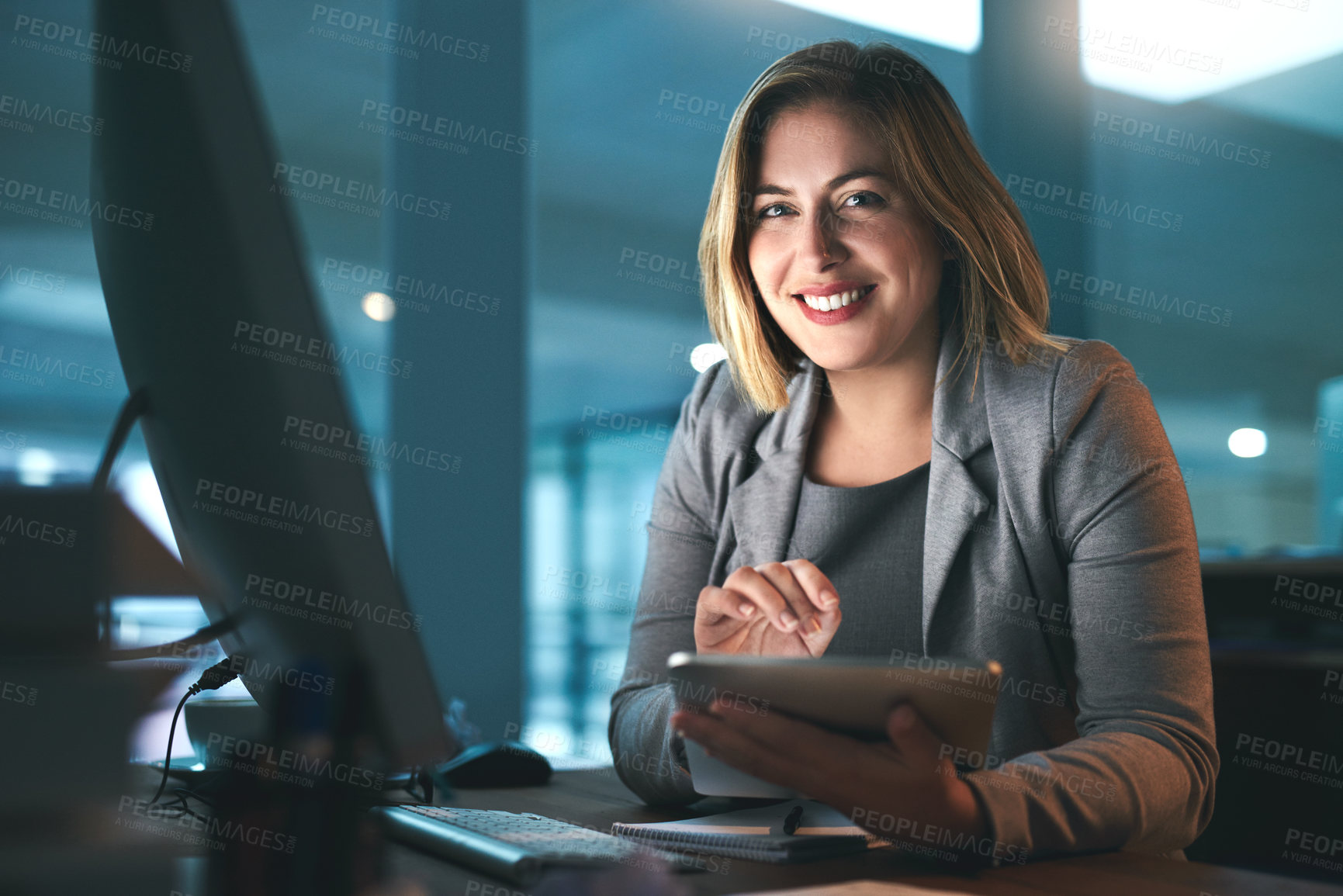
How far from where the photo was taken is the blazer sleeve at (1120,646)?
83 centimetres

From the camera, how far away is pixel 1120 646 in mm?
1026

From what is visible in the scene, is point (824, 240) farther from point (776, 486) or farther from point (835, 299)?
point (776, 486)

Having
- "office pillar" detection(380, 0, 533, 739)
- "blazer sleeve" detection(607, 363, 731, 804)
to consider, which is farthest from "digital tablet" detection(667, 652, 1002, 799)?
"office pillar" detection(380, 0, 533, 739)

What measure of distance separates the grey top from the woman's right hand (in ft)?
0.72

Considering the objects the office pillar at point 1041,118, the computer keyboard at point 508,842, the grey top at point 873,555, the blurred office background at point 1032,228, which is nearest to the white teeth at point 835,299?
the grey top at point 873,555

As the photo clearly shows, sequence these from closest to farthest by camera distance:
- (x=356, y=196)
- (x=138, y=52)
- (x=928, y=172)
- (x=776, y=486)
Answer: (x=138, y=52) → (x=928, y=172) → (x=776, y=486) → (x=356, y=196)

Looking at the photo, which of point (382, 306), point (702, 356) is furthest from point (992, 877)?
point (702, 356)

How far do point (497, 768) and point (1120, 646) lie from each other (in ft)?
2.62

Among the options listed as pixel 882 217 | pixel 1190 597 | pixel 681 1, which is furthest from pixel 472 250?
pixel 1190 597

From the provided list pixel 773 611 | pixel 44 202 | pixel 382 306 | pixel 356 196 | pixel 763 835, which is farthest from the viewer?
pixel 356 196

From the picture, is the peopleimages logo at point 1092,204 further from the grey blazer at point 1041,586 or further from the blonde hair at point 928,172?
the grey blazer at point 1041,586

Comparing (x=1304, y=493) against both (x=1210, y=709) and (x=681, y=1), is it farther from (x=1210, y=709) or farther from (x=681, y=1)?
(x=681, y=1)

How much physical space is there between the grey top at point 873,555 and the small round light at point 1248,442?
3.00m

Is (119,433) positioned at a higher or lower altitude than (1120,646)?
higher
